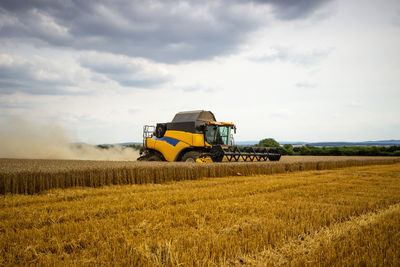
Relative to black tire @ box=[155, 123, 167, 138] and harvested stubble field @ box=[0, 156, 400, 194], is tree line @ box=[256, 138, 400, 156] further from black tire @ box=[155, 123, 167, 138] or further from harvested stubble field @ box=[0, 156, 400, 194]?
harvested stubble field @ box=[0, 156, 400, 194]

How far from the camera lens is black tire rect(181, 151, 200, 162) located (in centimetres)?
1429

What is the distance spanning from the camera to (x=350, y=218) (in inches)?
197

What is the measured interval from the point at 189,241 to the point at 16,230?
264cm

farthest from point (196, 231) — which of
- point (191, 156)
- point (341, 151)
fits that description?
point (341, 151)

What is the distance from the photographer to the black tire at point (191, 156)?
14.3m

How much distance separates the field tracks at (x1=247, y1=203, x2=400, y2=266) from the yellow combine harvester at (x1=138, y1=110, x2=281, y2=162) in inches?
371

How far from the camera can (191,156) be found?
47.7 feet

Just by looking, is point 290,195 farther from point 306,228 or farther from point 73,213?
point 73,213

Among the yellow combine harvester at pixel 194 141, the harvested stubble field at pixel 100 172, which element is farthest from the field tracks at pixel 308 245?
the yellow combine harvester at pixel 194 141

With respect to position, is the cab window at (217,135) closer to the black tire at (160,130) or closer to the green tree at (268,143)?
the black tire at (160,130)

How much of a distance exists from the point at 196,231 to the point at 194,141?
34.8ft

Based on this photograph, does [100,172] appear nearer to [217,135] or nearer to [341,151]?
[217,135]

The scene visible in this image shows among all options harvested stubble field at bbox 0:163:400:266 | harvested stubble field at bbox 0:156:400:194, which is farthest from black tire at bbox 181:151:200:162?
harvested stubble field at bbox 0:163:400:266

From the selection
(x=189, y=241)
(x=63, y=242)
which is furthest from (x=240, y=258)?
(x=63, y=242)
